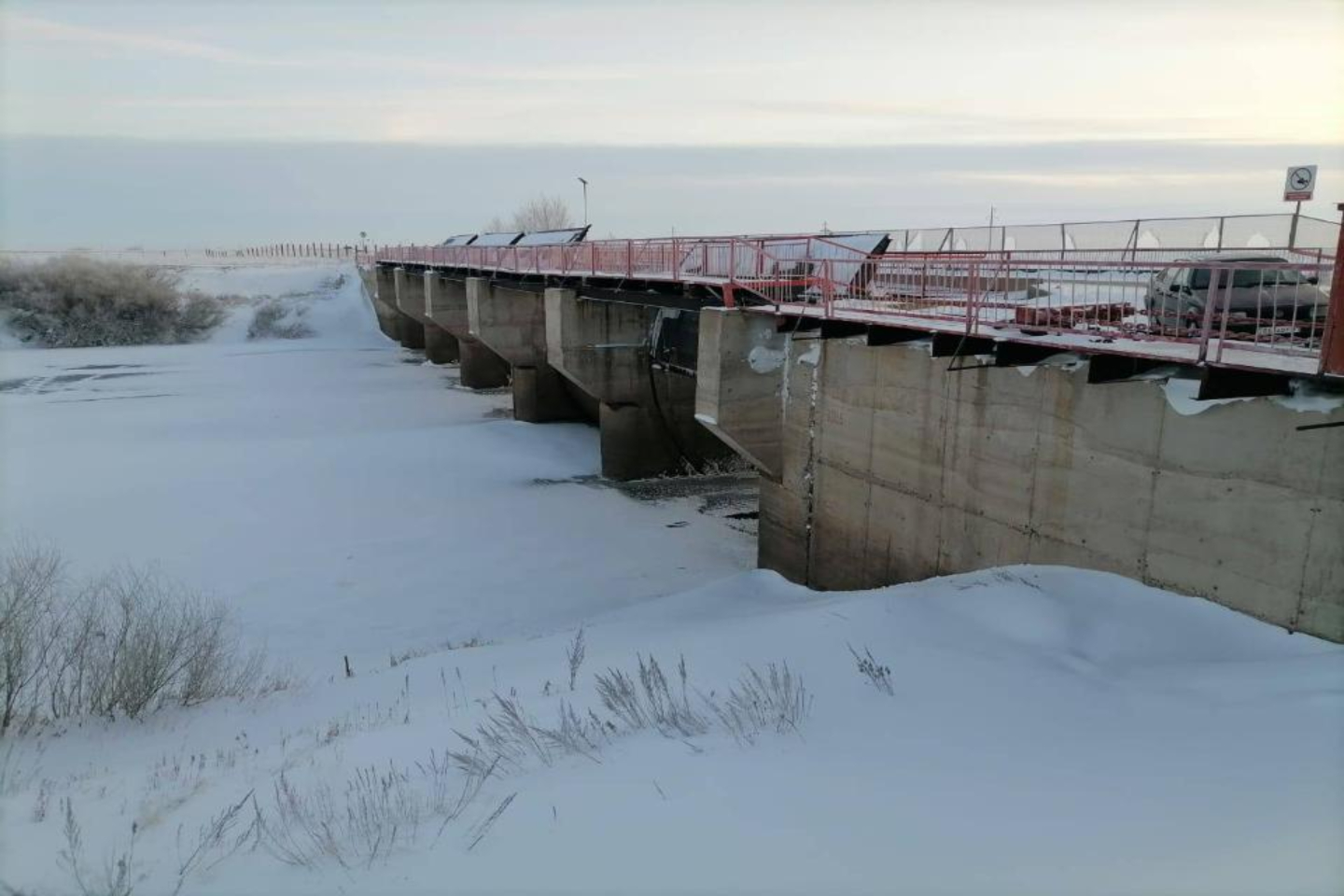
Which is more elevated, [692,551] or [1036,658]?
[1036,658]

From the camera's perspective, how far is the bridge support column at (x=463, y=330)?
3600cm

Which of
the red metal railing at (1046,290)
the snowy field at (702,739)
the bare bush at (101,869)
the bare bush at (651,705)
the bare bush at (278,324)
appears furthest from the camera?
the bare bush at (278,324)

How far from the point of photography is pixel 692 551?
16.9m

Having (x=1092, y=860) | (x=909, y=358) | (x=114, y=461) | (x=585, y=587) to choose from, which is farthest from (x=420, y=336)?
(x=1092, y=860)

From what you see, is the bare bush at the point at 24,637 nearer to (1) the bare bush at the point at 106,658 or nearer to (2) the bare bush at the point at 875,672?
(1) the bare bush at the point at 106,658

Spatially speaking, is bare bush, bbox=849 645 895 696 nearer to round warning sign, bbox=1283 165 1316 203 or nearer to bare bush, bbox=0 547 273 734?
bare bush, bbox=0 547 273 734

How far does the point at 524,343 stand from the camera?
29281 millimetres

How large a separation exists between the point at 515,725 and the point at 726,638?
3.05 m

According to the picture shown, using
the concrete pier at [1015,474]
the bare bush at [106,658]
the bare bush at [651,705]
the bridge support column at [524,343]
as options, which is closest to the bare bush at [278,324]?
the bridge support column at [524,343]

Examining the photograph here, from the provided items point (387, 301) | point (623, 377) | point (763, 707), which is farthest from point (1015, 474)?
point (387, 301)

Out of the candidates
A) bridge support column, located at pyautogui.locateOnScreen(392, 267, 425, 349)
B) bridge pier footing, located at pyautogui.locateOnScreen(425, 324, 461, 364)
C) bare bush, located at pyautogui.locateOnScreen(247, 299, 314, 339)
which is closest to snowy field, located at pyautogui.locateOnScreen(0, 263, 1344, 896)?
bridge pier footing, located at pyautogui.locateOnScreen(425, 324, 461, 364)

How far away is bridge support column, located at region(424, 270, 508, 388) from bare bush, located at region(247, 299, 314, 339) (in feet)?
74.2

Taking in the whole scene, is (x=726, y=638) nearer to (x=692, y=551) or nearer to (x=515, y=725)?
(x=515, y=725)

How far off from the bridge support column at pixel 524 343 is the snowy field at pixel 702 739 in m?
12.1
